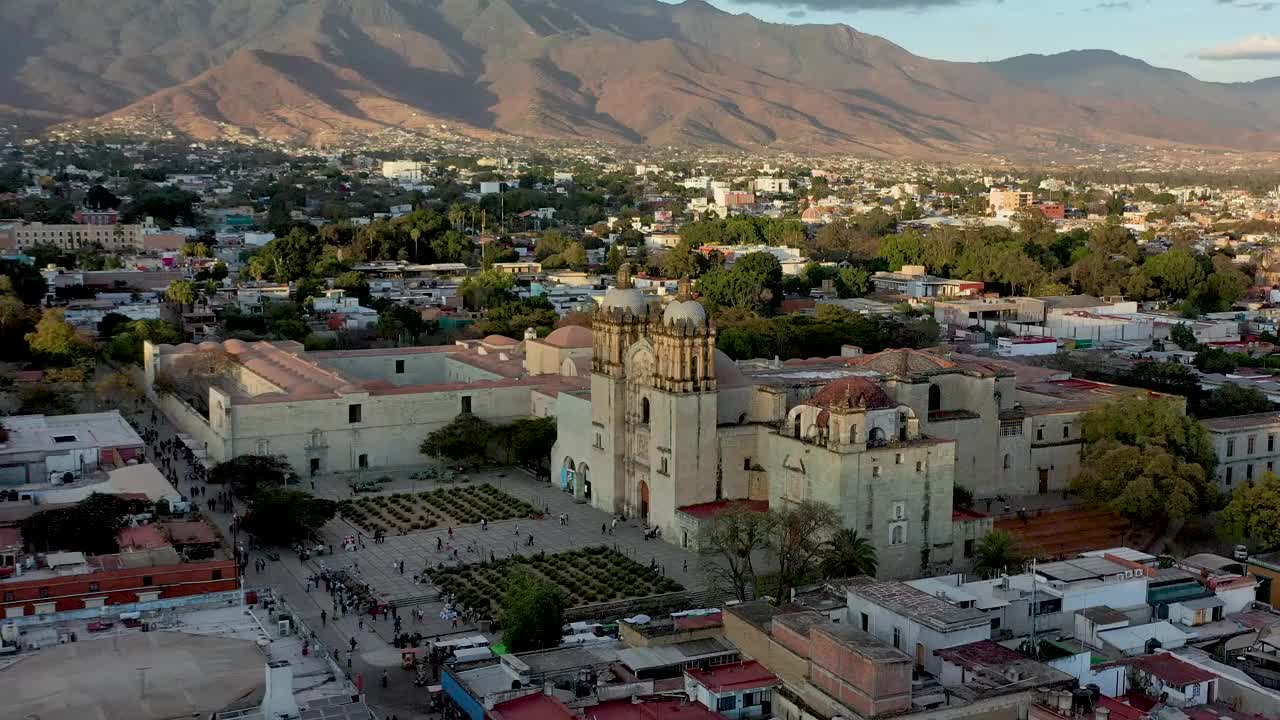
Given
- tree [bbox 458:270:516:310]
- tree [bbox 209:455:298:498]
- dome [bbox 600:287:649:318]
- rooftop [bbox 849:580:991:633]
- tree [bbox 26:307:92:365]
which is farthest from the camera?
tree [bbox 458:270:516:310]

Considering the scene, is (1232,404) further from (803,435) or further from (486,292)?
(486,292)

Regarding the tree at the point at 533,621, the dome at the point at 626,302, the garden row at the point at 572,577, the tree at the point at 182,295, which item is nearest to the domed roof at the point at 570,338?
the dome at the point at 626,302

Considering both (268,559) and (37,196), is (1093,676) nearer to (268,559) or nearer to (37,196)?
(268,559)

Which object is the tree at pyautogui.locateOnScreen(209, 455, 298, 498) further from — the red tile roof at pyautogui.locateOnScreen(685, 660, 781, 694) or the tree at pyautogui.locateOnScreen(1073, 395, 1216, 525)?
the tree at pyautogui.locateOnScreen(1073, 395, 1216, 525)

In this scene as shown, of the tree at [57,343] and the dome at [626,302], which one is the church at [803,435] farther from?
the tree at [57,343]

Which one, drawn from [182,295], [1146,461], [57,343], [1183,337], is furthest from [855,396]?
[182,295]

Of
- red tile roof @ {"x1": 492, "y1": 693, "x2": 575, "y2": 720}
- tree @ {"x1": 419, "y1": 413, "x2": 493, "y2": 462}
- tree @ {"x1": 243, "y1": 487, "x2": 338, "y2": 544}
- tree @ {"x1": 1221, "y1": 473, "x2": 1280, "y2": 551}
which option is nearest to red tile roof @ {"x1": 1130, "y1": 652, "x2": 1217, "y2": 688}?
red tile roof @ {"x1": 492, "y1": 693, "x2": 575, "y2": 720}
